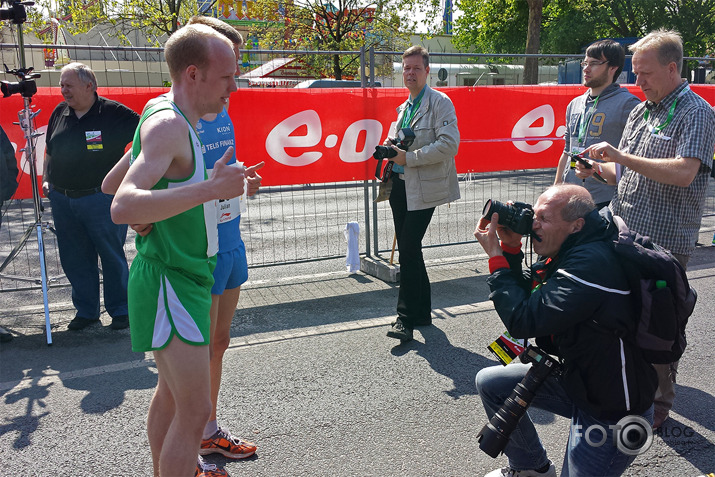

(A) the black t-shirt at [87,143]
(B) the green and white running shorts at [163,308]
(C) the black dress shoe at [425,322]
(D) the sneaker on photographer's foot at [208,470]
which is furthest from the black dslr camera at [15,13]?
(C) the black dress shoe at [425,322]

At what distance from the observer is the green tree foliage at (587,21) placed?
28.6 meters

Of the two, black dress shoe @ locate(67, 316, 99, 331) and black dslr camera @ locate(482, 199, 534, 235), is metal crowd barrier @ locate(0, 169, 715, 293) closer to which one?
black dress shoe @ locate(67, 316, 99, 331)

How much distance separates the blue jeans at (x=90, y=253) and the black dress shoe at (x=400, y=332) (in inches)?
88.2

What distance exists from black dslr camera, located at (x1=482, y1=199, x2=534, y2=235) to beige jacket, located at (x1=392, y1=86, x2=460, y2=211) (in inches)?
85.8

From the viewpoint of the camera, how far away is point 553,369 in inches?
104

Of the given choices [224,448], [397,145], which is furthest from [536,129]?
[224,448]

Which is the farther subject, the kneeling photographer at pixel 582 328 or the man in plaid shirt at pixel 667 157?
the man in plaid shirt at pixel 667 157

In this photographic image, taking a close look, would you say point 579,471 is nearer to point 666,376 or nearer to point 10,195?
point 666,376

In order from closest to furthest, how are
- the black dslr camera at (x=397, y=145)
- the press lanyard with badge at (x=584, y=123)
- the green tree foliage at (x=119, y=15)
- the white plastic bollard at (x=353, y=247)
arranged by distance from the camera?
1. the press lanyard with badge at (x=584, y=123)
2. the black dslr camera at (x=397, y=145)
3. the white plastic bollard at (x=353, y=247)
4. the green tree foliage at (x=119, y=15)

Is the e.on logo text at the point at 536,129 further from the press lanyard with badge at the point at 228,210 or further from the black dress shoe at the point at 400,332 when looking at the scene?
the press lanyard with badge at the point at 228,210

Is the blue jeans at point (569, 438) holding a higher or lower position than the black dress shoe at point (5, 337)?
higher

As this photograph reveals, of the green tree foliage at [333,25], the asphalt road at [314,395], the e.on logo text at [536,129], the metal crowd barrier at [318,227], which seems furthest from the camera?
the green tree foliage at [333,25]

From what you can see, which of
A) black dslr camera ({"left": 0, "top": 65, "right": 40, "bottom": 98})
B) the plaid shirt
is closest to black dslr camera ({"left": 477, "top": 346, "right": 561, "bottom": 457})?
the plaid shirt

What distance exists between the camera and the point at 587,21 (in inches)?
1177
